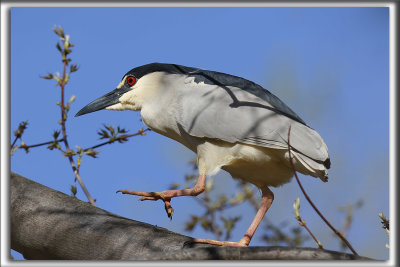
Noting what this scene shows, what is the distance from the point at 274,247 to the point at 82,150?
1.49m

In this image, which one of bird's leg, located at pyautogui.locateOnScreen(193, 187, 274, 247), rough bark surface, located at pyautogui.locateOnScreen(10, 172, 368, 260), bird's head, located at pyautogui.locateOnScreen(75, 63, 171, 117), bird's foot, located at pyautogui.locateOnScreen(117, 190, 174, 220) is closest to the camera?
rough bark surface, located at pyautogui.locateOnScreen(10, 172, 368, 260)

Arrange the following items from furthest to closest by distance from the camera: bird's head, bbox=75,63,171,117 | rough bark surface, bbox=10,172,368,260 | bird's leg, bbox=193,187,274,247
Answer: bird's head, bbox=75,63,171,117
bird's leg, bbox=193,187,274,247
rough bark surface, bbox=10,172,368,260

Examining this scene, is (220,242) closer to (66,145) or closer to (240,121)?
(240,121)

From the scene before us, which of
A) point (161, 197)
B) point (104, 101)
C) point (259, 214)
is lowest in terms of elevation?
point (259, 214)

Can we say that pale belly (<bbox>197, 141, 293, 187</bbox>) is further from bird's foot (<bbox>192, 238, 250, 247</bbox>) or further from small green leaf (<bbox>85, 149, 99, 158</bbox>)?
small green leaf (<bbox>85, 149, 99, 158</bbox>)

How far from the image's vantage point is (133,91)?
452 centimetres

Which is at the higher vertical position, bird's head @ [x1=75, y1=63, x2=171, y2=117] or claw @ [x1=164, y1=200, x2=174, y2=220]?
bird's head @ [x1=75, y1=63, x2=171, y2=117]

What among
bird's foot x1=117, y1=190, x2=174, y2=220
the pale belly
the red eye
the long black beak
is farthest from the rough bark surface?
the red eye

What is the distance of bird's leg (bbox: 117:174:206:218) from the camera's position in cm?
382

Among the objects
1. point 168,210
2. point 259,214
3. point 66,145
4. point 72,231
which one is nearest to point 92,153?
point 66,145

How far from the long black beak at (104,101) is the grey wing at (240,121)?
25.9 inches

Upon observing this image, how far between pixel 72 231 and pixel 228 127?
52.9 inches

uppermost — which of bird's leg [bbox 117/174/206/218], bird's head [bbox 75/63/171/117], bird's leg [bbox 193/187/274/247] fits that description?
bird's head [bbox 75/63/171/117]

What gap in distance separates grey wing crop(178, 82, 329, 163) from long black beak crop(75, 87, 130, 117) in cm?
66
